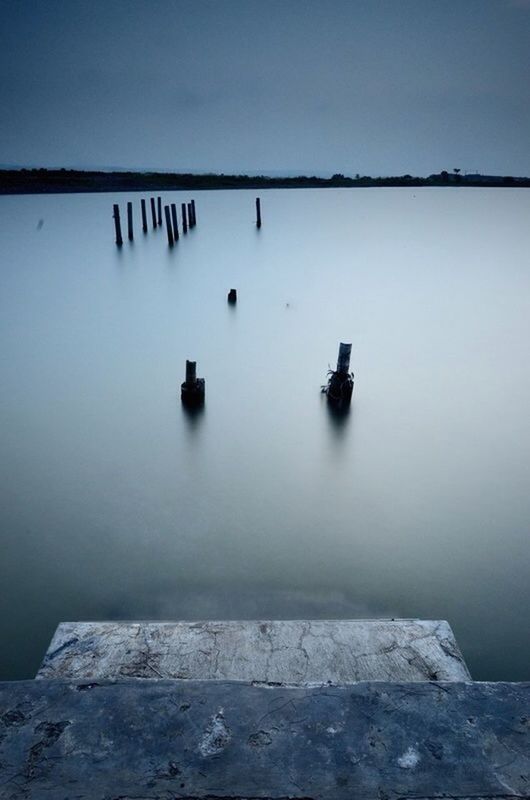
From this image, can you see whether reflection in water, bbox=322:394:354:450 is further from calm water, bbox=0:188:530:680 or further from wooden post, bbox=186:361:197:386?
wooden post, bbox=186:361:197:386

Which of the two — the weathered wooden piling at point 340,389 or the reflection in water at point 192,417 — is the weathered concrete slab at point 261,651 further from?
the weathered wooden piling at point 340,389

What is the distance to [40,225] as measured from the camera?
23.0 m

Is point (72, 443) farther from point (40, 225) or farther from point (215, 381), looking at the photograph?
point (40, 225)

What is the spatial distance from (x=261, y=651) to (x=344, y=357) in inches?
165

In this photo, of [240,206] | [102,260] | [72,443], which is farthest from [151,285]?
[240,206]

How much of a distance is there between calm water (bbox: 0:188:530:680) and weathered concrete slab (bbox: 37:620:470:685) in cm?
73

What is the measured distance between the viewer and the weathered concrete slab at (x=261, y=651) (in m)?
2.18

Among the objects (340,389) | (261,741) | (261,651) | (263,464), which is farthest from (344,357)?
(261,741)

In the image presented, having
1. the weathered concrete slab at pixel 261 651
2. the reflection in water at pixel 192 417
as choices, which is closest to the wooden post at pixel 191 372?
the reflection in water at pixel 192 417

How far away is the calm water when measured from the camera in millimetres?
3373

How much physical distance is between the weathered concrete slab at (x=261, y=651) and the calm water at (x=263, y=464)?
730mm

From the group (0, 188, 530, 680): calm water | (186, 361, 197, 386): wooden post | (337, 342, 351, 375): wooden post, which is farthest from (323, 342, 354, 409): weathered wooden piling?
(186, 361, 197, 386): wooden post

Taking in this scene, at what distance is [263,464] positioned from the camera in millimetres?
5168

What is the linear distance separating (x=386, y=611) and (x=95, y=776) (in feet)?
7.73
